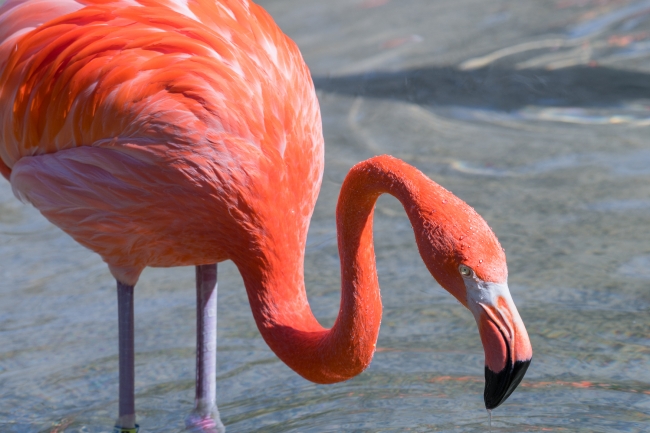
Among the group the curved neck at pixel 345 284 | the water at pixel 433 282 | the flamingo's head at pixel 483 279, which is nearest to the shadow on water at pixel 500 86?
the water at pixel 433 282

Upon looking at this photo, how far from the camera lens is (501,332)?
7.14 feet

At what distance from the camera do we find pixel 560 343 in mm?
3443

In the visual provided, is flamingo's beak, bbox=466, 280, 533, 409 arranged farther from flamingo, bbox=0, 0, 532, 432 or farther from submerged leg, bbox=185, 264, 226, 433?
submerged leg, bbox=185, 264, 226, 433

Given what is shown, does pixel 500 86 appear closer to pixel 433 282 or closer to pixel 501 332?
pixel 433 282

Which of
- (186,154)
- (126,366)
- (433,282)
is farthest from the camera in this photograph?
(433,282)

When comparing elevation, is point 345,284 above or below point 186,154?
below

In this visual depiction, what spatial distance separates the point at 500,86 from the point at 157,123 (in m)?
3.53

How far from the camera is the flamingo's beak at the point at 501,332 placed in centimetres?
217

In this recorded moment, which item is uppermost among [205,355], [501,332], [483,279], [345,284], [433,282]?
[483,279]

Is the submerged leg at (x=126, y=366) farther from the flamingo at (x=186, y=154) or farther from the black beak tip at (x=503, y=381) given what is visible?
the black beak tip at (x=503, y=381)

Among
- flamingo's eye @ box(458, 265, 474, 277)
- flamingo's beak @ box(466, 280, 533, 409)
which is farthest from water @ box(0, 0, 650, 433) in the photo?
flamingo's eye @ box(458, 265, 474, 277)

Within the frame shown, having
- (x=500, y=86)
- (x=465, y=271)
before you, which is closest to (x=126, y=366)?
(x=465, y=271)

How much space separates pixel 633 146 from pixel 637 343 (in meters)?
1.81

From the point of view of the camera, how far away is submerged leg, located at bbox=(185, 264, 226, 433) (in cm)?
324
